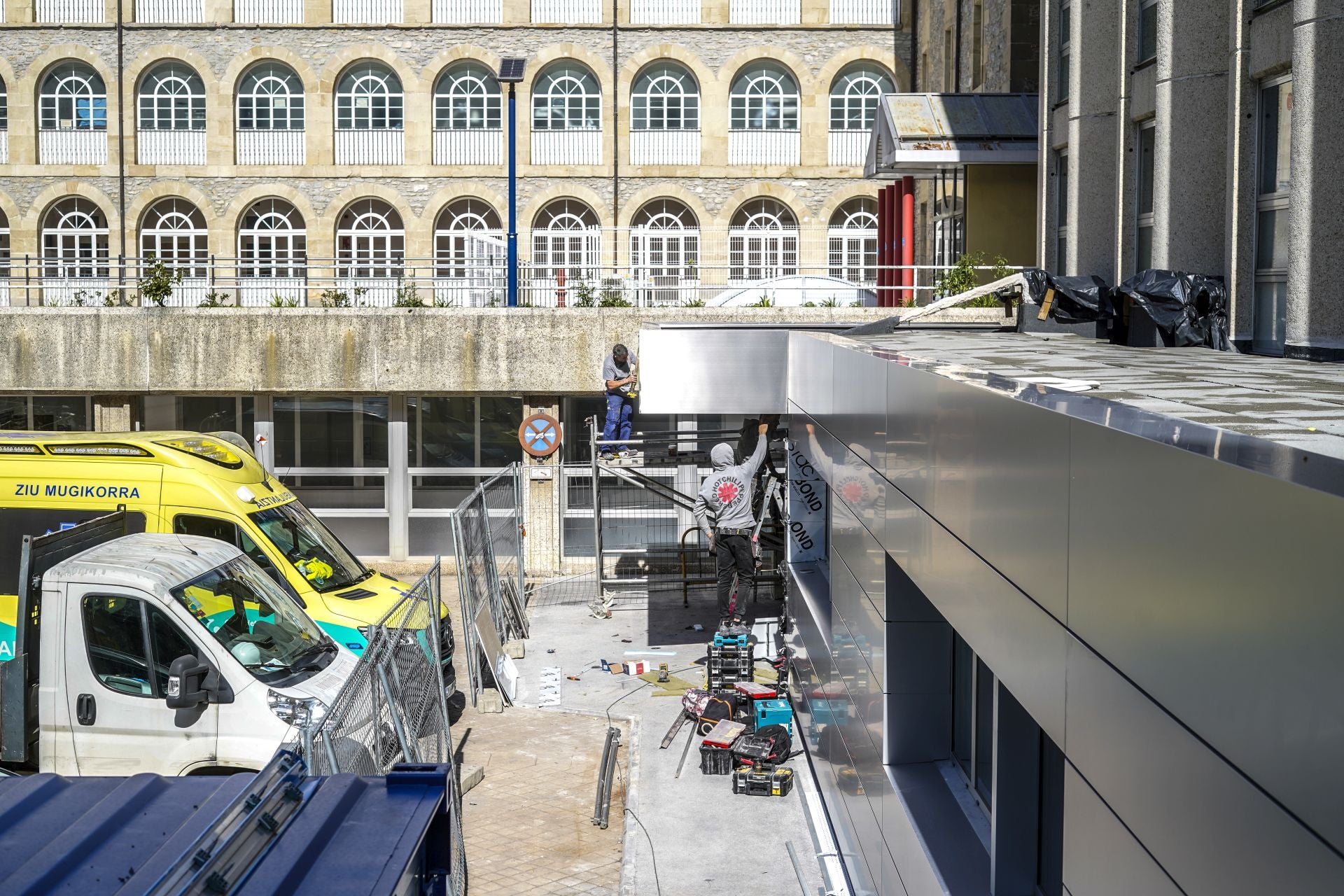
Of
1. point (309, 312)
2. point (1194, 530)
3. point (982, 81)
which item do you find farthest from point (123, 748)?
point (982, 81)

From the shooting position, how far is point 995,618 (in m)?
4.67

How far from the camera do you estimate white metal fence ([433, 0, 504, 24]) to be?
37.5 m

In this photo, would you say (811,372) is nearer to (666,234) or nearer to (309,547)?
(309,547)

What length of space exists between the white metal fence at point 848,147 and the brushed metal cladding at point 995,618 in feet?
108

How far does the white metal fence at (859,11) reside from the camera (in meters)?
37.8

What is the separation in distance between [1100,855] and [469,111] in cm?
3657

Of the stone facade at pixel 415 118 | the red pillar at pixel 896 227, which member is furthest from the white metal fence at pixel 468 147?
the red pillar at pixel 896 227

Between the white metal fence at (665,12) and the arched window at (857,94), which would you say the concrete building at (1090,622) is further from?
the white metal fence at (665,12)

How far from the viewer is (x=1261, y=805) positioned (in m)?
2.60

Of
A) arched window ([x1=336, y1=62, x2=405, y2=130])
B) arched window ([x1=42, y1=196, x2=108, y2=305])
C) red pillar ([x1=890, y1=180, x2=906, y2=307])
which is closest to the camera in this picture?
red pillar ([x1=890, y1=180, x2=906, y2=307])

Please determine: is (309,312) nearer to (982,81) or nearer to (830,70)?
(982,81)

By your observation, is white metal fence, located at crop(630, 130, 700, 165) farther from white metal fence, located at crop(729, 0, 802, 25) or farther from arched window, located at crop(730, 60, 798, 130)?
white metal fence, located at crop(729, 0, 802, 25)

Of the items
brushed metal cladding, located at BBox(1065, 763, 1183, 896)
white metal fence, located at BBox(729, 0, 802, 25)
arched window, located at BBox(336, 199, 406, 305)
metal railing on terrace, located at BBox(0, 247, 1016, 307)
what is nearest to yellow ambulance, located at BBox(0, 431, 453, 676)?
brushed metal cladding, located at BBox(1065, 763, 1183, 896)

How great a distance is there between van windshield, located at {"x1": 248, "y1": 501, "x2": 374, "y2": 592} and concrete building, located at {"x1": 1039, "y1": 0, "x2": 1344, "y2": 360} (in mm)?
8742
